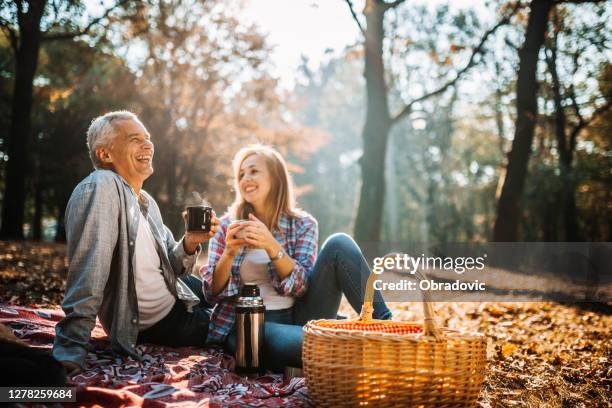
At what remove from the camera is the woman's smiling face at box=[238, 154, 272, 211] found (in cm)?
381

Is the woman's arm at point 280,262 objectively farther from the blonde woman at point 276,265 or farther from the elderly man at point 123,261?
the elderly man at point 123,261

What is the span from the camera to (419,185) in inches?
1519

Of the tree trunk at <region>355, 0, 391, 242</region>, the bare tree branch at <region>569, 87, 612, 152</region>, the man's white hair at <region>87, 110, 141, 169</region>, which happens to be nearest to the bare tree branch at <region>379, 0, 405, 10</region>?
the tree trunk at <region>355, 0, 391, 242</region>

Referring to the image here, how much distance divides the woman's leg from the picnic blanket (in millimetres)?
547

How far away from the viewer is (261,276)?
3.70 metres

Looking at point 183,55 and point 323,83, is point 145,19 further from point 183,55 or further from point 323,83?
point 323,83

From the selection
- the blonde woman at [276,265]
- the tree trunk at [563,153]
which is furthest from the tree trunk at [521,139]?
the blonde woman at [276,265]

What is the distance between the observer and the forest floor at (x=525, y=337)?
3197 mm

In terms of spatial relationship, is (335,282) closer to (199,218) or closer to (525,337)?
(199,218)

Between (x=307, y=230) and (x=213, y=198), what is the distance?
17.4 m

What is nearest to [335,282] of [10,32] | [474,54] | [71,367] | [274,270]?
[274,270]

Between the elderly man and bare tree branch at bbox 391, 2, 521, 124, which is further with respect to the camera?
bare tree branch at bbox 391, 2, 521, 124

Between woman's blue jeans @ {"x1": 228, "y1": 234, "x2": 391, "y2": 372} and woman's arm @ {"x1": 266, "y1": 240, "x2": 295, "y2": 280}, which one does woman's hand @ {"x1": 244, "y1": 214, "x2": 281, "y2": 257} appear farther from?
woman's blue jeans @ {"x1": 228, "y1": 234, "x2": 391, "y2": 372}

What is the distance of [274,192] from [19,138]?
9.24m
